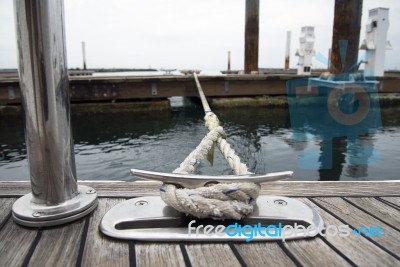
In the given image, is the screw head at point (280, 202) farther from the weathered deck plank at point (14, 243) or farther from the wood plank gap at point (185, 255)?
the weathered deck plank at point (14, 243)

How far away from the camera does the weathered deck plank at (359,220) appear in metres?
0.71

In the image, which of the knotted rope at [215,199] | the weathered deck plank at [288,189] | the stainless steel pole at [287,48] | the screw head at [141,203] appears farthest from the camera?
the stainless steel pole at [287,48]

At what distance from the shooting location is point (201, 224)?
0.77 metres

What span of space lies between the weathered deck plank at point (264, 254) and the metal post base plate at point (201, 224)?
0.07 ft

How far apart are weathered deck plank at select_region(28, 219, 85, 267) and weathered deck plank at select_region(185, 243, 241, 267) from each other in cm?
26

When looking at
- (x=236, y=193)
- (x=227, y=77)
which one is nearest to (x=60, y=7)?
(x=236, y=193)

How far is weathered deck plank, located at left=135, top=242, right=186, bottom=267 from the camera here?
0.64 m

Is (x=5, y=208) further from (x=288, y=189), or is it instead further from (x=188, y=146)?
(x=188, y=146)

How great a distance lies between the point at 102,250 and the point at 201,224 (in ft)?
0.82

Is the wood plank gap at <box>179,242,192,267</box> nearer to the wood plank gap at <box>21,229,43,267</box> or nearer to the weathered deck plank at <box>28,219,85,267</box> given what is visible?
the weathered deck plank at <box>28,219,85,267</box>

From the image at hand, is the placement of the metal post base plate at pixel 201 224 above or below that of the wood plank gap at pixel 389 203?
above

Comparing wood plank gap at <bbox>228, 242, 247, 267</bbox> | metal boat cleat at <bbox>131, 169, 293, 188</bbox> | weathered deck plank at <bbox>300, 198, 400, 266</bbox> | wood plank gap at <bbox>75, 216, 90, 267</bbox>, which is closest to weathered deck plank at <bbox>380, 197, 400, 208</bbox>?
weathered deck plank at <bbox>300, 198, 400, 266</bbox>

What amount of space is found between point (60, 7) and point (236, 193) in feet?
2.21

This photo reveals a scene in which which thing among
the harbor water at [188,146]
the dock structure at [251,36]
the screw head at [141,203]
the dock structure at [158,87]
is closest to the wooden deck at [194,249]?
the screw head at [141,203]
